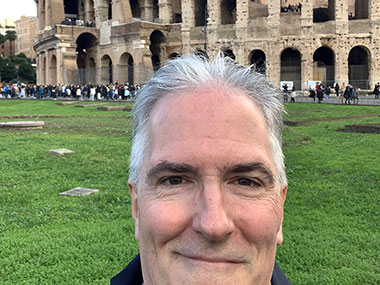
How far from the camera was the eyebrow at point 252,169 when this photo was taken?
4.60 feet

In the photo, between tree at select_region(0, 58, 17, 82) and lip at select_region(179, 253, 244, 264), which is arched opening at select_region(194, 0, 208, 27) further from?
tree at select_region(0, 58, 17, 82)

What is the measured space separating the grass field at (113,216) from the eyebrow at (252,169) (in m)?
1.35

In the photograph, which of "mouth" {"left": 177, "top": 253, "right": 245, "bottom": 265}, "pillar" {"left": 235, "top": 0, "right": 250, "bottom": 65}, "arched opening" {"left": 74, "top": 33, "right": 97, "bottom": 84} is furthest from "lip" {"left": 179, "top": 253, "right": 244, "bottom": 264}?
"arched opening" {"left": 74, "top": 33, "right": 97, "bottom": 84}

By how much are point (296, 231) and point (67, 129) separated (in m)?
12.4

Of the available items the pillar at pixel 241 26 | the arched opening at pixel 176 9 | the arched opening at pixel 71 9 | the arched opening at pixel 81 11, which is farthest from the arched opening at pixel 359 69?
the arched opening at pixel 71 9

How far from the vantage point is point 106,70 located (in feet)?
142

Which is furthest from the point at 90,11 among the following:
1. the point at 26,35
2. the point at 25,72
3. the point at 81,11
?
the point at 26,35

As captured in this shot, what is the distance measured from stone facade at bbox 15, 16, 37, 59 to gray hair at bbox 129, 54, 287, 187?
362 feet

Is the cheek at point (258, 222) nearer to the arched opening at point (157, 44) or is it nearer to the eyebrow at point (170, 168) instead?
the eyebrow at point (170, 168)

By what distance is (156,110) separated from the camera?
1.53 m

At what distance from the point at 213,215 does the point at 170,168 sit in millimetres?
216

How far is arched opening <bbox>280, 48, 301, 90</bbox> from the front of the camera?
36.7 metres

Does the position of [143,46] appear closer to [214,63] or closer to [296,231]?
[296,231]

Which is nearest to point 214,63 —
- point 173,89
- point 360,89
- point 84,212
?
point 173,89
